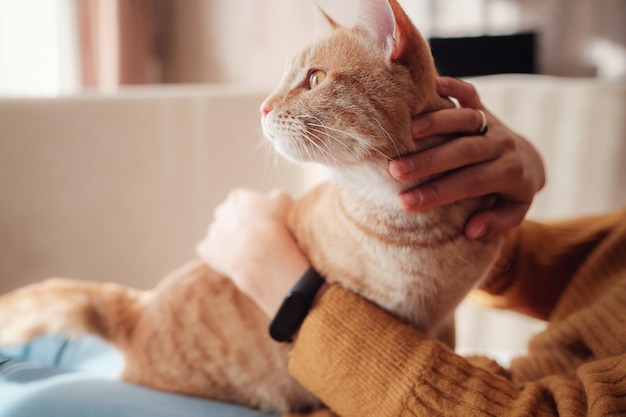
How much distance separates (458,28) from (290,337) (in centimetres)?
246

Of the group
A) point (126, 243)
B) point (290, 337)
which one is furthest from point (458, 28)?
point (290, 337)

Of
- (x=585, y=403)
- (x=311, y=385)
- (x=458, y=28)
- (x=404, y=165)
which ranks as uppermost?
(x=458, y=28)

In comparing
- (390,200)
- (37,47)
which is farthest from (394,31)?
(37,47)

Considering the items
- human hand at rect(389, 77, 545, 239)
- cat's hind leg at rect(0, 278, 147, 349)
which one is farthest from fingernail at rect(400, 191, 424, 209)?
cat's hind leg at rect(0, 278, 147, 349)

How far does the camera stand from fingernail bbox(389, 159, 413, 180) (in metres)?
0.64

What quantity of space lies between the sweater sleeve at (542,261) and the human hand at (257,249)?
1.50 feet

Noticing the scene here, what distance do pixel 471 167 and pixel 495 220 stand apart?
11cm

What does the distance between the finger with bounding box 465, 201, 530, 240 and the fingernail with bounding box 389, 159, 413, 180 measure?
179 mm

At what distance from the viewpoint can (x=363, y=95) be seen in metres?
0.67

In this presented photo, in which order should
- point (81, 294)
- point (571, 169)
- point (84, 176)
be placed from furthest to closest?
point (571, 169) → point (84, 176) → point (81, 294)

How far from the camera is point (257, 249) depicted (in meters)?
0.86

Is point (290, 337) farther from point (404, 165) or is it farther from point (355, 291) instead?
point (404, 165)

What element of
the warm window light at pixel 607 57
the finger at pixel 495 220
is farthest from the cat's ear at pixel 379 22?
the warm window light at pixel 607 57

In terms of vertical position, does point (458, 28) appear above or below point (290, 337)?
above
